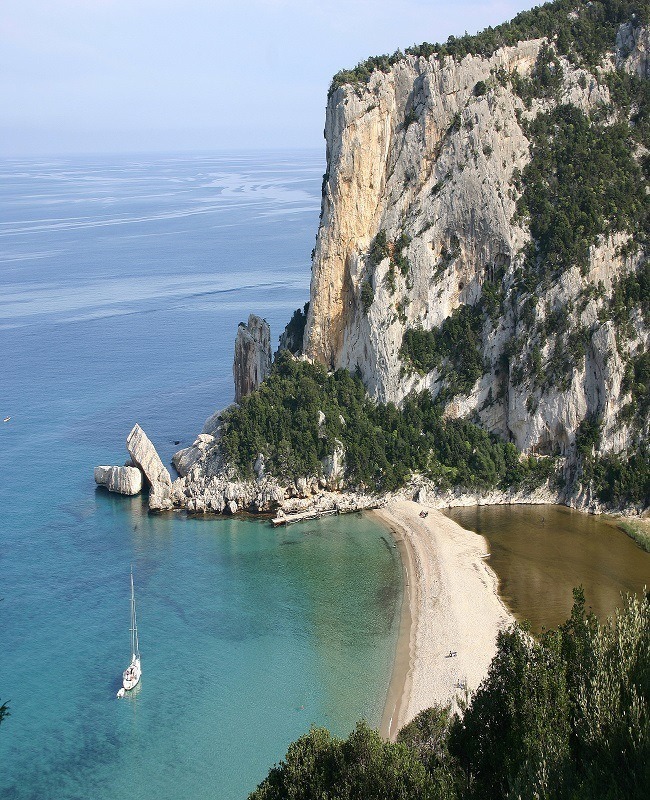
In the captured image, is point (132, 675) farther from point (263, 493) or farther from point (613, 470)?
point (613, 470)

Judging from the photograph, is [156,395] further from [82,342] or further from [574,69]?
[574,69]

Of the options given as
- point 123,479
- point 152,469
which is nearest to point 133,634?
point 152,469

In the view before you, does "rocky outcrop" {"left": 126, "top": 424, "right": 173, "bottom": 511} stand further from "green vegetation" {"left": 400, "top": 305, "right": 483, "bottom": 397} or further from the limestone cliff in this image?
"green vegetation" {"left": 400, "top": 305, "right": 483, "bottom": 397}

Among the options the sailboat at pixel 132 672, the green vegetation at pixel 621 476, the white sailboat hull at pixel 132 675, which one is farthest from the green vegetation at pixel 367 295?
the white sailboat hull at pixel 132 675

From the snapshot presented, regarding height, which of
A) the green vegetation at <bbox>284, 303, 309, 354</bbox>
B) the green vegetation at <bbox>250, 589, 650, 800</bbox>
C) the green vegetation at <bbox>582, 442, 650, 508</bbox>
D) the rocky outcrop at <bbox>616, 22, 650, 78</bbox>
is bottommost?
the green vegetation at <bbox>582, 442, 650, 508</bbox>

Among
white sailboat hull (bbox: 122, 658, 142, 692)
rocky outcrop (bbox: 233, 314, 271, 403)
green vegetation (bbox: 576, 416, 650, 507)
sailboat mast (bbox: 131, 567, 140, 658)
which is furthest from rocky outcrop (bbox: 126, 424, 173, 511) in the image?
green vegetation (bbox: 576, 416, 650, 507)

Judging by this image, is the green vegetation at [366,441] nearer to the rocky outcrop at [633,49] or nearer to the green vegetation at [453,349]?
the green vegetation at [453,349]
